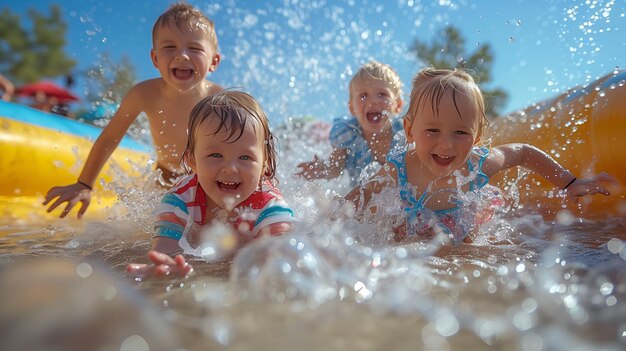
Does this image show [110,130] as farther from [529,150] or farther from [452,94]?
[529,150]

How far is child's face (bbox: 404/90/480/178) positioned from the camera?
2.11 m

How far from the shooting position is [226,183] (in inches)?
76.9

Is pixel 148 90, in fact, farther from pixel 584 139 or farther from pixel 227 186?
pixel 584 139

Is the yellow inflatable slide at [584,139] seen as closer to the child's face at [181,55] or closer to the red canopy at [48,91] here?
the child's face at [181,55]

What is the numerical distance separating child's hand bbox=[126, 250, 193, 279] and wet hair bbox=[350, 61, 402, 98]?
224cm

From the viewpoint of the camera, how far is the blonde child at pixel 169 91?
290cm

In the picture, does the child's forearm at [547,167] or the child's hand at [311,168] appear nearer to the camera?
the child's forearm at [547,167]

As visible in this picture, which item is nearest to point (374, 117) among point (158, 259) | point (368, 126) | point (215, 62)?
point (368, 126)

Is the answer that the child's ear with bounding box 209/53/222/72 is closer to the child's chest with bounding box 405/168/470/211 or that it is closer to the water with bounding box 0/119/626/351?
the child's chest with bounding box 405/168/470/211

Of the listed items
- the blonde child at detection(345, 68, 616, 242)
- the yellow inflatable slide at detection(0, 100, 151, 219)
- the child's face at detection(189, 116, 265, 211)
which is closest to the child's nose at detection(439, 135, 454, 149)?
the blonde child at detection(345, 68, 616, 242)

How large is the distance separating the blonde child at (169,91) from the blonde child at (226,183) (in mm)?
907

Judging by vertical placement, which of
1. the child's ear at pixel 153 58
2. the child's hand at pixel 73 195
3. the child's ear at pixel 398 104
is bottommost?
the child's hand at pixel 73 195

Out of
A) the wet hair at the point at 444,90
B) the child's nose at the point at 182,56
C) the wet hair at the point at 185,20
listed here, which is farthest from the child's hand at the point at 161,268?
the wet hair at the point at 185,20

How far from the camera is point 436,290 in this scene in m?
1.25
